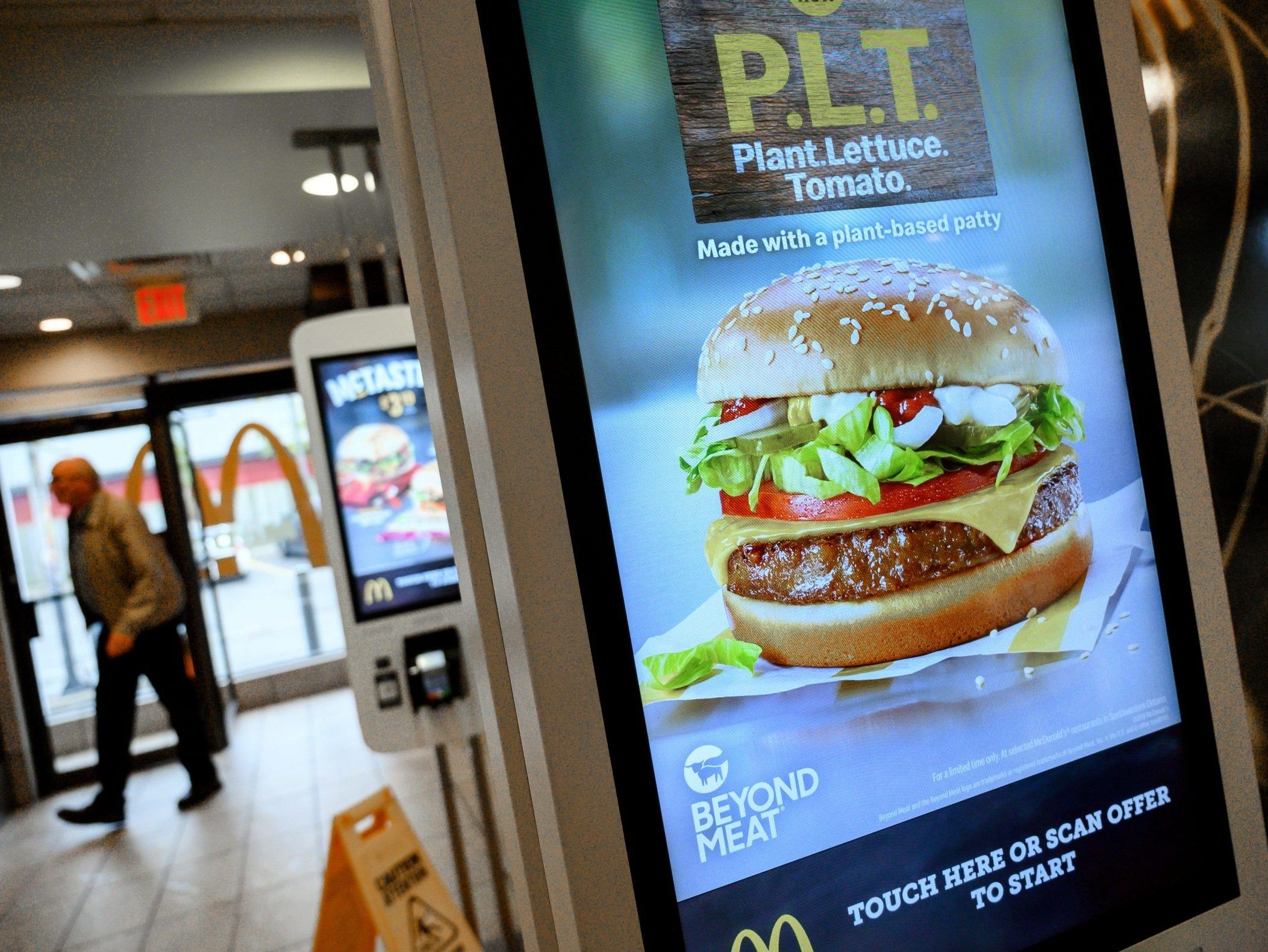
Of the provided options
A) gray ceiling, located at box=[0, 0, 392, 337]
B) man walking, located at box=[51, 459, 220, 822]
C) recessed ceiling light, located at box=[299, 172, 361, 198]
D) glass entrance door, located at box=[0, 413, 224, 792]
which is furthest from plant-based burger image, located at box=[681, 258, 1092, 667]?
glass entrance door, located at box=[0, 413, 224, 792]

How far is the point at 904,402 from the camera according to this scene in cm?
80

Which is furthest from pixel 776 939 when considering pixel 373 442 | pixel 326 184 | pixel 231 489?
pixel 231 489

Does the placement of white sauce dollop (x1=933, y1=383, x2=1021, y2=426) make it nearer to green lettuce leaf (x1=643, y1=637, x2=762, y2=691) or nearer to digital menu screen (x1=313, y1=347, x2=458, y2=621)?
green lettuce leaf (x1=643, y1=637, x2=762, y2=691)

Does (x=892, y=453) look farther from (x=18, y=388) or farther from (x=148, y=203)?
(x=18, y=388)

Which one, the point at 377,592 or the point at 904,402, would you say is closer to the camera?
the point at 904,402

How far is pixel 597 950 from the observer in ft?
2.05

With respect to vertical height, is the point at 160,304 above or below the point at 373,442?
above

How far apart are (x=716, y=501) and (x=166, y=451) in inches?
259

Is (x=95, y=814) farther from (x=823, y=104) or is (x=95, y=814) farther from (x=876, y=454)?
(x=823, y=104)

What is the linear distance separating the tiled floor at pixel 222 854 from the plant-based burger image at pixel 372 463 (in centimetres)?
154

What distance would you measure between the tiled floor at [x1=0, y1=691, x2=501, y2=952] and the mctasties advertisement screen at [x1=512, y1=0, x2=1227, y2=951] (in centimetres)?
262

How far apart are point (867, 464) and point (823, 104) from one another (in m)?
0.30

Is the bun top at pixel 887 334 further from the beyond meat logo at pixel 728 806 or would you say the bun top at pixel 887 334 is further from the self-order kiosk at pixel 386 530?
the self-order kiosk at pixel 386 530

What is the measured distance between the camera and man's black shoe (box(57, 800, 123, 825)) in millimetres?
4820
